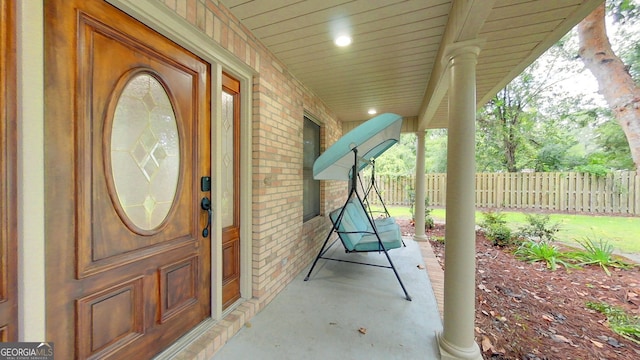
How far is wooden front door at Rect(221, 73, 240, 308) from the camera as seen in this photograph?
203 cm

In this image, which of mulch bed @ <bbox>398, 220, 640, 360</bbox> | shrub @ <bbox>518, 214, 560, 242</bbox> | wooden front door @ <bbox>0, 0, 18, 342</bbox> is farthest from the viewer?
shrub @ <bbox>518, 214, 560, 242</bbox>

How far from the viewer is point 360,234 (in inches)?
128

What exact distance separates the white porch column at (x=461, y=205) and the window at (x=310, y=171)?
2.09 meters

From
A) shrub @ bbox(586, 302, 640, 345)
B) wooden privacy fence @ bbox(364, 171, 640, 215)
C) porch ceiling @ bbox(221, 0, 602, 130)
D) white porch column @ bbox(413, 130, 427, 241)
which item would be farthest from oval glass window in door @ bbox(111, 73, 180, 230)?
wooden privacy fence @ bbox(364, 171, 640, 215)

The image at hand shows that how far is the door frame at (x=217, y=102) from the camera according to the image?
1339mm

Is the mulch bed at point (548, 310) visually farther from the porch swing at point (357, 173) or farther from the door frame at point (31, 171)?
the door frame at point (31, 171)

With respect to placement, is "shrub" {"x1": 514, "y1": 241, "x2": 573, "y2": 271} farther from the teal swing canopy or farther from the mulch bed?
the teal swing canopy

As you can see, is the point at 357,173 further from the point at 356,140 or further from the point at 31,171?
the point at 31,171

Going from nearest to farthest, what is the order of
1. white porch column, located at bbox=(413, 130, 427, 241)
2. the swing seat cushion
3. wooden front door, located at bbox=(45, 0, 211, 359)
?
wooden front door, located at bbox=(45, 0, 211, 359) → the swing seat cushion → white porch column, located at bbox=(413, 130, 427, 241)

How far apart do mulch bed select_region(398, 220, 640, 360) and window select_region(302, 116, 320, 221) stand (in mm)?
2273

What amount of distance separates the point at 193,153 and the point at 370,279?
8.31ft

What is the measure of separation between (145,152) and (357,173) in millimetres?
2307

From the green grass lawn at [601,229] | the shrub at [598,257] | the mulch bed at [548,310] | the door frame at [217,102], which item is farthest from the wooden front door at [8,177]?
the green grass lawn at [601,229]

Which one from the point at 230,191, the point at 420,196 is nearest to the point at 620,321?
the point at 420,196
